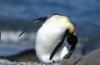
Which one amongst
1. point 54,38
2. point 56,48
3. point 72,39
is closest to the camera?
point 72,39

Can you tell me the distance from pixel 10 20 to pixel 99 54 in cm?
1027

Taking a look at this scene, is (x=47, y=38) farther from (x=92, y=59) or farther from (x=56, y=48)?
(x=92, y=59)

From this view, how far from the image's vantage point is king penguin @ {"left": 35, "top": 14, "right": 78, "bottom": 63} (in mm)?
6492

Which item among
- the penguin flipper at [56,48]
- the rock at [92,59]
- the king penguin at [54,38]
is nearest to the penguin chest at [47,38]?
the king penguin at [54,38]

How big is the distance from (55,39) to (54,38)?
0.02 m

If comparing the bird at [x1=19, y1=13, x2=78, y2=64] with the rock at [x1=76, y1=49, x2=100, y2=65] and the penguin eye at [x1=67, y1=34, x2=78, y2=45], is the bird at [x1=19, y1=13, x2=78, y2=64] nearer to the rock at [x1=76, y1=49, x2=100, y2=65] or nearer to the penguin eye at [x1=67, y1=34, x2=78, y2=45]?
the penguin eye at [x1=67, y1=34, x2=78, y2=45]

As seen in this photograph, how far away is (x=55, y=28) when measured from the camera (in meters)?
6.77

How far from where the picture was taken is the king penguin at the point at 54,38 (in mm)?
6492

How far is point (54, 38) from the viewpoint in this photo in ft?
22.4

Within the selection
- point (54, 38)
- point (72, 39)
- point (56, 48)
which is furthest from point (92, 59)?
point (54, 38)

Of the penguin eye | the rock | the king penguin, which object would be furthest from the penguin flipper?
the rock

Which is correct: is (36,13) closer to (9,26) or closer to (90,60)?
(9,26)

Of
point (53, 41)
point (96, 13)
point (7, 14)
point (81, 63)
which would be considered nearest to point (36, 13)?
point (7, 14)

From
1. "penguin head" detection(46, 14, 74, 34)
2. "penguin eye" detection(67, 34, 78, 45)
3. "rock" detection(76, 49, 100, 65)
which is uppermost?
"rock" detection(76, 49, 100, 65)
